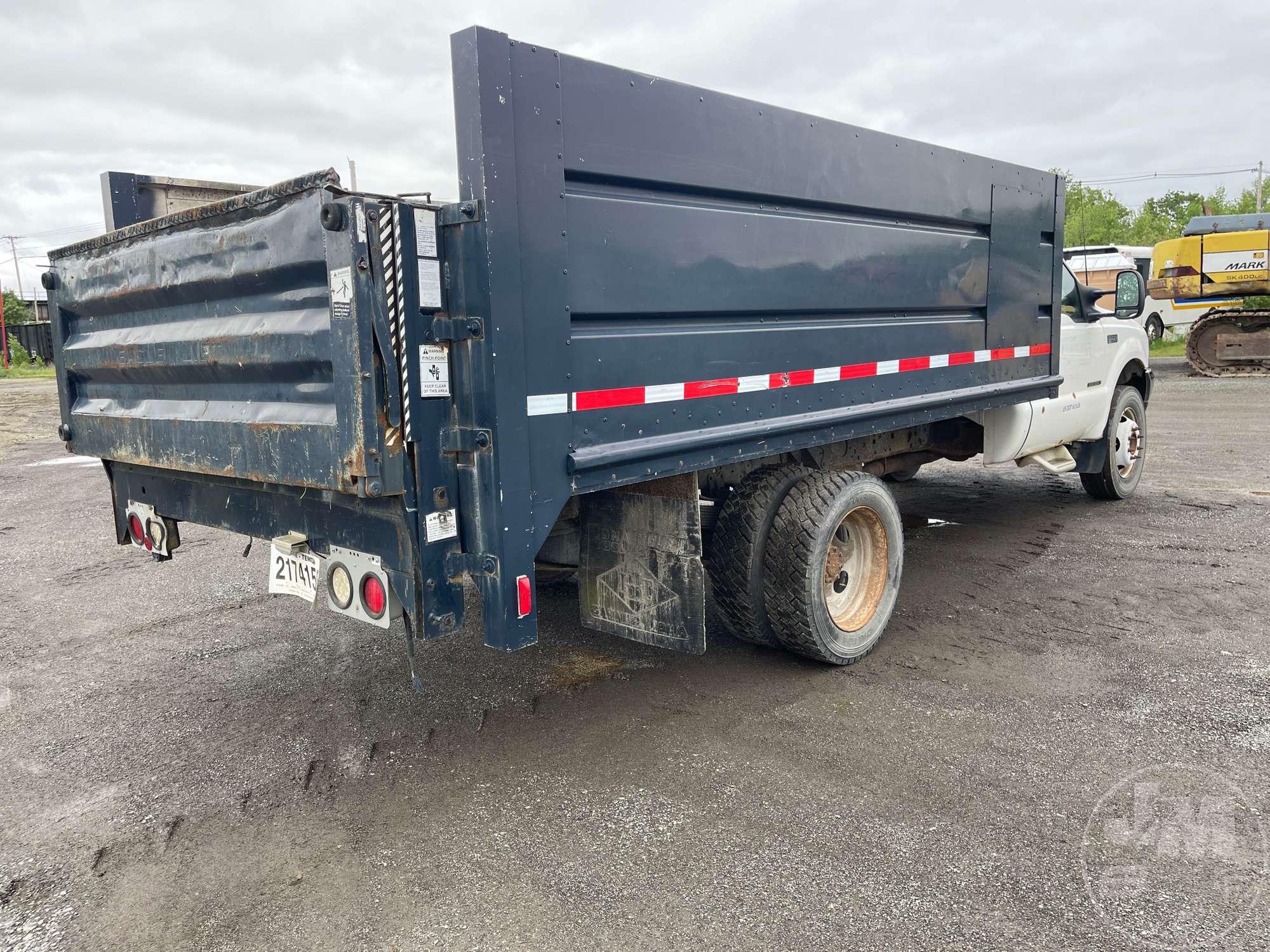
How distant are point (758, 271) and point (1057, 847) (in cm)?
238

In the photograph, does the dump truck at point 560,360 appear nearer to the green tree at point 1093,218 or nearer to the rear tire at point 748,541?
the rear tire at point 748,541

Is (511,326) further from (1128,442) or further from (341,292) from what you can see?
(1128,442)

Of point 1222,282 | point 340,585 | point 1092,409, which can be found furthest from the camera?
point 1222,282

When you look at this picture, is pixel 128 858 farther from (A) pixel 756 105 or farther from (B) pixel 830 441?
(A) pixel 756 105

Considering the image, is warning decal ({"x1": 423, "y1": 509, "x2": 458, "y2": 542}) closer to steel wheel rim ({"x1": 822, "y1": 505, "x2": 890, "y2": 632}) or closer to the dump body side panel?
the dump body side panel

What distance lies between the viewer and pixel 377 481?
116 inches

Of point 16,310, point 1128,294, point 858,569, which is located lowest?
point 858,569

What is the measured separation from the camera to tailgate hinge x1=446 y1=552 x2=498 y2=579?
311 cm

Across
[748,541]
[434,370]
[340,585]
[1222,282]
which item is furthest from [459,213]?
[1222,282]

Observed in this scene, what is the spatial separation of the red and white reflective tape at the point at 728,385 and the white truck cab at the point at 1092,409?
3.14ft

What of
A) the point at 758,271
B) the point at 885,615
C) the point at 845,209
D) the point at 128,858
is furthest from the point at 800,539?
the point at 128,858

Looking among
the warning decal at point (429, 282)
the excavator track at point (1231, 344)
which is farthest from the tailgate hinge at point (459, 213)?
the excavator track at point (1231, 344)

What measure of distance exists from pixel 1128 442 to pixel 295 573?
7034mm

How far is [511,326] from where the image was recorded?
299 centimetres
